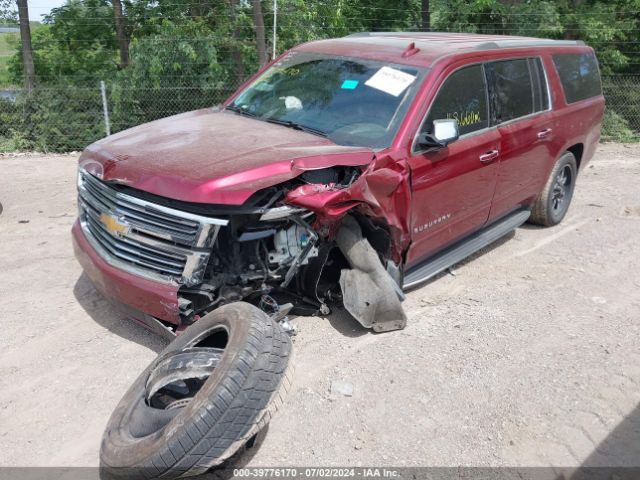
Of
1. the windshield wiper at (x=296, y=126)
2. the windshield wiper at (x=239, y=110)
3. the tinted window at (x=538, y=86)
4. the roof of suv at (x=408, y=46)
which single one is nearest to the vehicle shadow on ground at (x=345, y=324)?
the windshield wiper at (x=296, y=126)

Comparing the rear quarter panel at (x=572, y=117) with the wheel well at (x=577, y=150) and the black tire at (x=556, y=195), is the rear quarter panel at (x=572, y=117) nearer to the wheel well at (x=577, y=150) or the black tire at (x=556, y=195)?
the wheel well at (x=577, y=150)

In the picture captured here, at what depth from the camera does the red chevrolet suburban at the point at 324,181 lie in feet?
11.8

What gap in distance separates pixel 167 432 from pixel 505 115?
3.91m

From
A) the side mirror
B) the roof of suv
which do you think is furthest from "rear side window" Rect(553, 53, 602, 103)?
the side mirror

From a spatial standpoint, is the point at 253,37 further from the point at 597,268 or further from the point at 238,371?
the point at 238,371

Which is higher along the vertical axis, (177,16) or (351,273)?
(177,16)

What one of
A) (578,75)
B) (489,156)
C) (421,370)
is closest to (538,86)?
(578,75)

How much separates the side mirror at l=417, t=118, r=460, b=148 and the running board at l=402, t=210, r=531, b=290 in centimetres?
99

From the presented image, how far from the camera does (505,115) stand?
523 cm

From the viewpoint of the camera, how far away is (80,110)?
1111 centimetres

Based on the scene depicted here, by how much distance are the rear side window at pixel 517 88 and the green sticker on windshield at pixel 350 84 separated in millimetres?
1222

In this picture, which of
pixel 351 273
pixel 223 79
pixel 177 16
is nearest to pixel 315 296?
pixel 351 273

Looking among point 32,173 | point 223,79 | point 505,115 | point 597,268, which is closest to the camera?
point 505,115

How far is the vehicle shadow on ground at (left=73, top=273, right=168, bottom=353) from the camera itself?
4.15 meters
